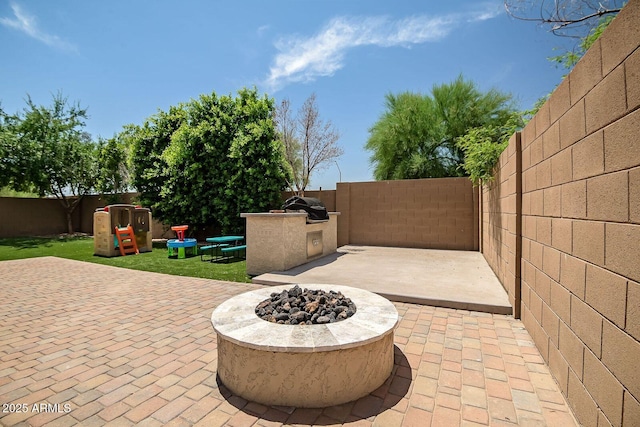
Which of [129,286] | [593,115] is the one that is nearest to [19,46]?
[129,286]

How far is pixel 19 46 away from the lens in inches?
326

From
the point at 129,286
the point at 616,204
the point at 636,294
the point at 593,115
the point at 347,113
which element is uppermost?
the point at 347,113

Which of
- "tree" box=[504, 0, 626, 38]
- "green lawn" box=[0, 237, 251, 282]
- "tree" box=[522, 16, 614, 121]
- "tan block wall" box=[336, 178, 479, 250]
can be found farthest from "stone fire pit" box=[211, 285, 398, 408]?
"tan block wall" box=[336, 178, 479, 250]

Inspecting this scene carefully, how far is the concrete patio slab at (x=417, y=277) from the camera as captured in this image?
3998mm

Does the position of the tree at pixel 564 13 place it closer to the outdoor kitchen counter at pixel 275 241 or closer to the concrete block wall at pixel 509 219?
the concrete block wall at pixel 509 219

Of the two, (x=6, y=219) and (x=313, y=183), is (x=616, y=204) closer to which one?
(x=313, y=183)

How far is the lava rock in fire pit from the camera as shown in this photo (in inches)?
94.6

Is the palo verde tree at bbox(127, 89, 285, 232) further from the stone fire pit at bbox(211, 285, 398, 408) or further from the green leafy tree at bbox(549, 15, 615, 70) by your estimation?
the stone fire pit at bbox(211, 285, 398, 408)

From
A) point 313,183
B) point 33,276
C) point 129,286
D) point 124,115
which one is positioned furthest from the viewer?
point 313,183

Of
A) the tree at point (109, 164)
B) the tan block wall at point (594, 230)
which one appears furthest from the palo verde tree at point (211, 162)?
the tan block wall at point (594, 230)

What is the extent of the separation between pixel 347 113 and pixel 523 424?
12914 millimetres

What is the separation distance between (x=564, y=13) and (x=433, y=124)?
10076 millimetres

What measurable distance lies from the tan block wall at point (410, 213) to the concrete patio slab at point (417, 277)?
3.36 feet

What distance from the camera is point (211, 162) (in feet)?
35.2
